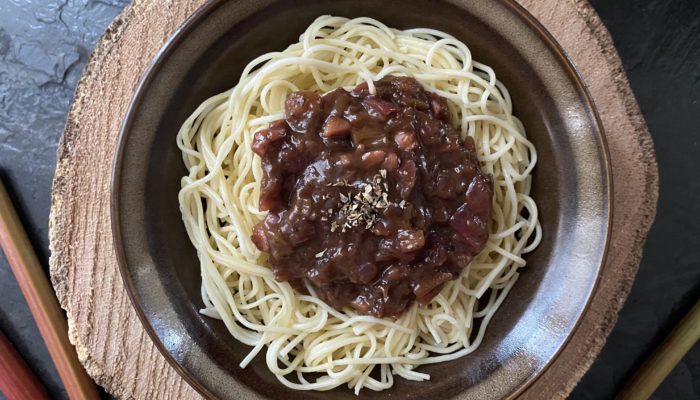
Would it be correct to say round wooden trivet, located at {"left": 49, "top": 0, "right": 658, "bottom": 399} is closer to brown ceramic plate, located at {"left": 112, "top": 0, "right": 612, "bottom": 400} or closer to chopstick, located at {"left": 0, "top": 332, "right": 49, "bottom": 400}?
brown ceramic plate, located at {"left": 112, "top": 0, "right": 612, "bottom": 400}

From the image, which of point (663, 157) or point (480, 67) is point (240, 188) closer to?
point (480, 67)

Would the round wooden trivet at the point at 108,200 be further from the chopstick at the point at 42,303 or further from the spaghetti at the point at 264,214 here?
the chopstick at the point at 42,303

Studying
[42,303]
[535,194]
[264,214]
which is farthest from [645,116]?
[42,303]

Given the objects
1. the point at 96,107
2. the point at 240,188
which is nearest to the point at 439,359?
the point at 240,188

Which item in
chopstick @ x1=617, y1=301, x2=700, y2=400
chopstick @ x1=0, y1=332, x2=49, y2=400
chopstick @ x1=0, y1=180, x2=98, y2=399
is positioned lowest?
chopstick @ x1=0, y1=332, x2=49, y2=400

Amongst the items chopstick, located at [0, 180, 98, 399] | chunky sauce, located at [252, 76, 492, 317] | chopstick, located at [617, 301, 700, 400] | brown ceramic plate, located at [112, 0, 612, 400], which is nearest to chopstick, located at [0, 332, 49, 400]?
chopstick, located at [0, 180, 98, 399]
